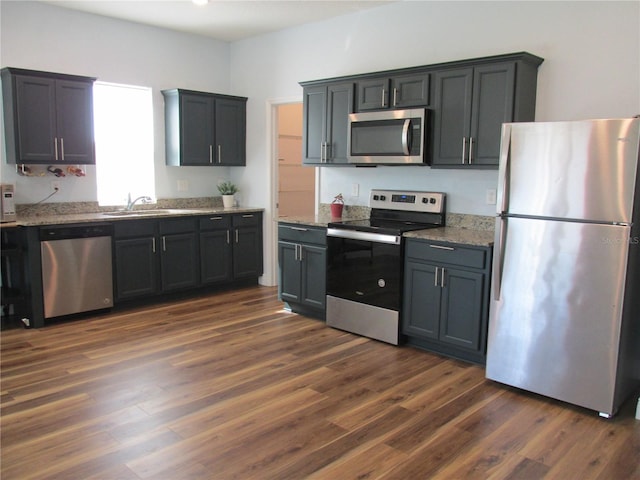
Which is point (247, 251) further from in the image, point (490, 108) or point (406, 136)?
point (490, 108)

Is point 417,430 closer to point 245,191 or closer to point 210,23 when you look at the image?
point 245,191

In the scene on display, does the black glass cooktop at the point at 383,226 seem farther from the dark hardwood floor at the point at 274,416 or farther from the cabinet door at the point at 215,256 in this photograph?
the cabinet door at the point at 215,256

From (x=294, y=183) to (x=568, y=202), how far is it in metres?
4.38

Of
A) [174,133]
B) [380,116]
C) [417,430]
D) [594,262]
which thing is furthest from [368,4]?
[417,430]

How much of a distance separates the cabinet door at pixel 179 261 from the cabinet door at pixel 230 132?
3.43ft

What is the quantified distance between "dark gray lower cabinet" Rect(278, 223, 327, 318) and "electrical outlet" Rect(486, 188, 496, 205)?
136 centimetres

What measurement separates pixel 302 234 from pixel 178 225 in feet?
4.41

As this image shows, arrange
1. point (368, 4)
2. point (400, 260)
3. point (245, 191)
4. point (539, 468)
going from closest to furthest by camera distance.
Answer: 1. point (539, 468)
2. point (400, 260)
3. point (368, 4)
4. point (245, 191)

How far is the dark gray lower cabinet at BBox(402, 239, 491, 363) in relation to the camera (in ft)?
11.5

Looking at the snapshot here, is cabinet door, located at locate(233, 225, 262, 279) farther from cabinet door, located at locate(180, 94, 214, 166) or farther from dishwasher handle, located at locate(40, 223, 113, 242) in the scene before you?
dishwasher handle, located at locate(40, 223, 113, 242)

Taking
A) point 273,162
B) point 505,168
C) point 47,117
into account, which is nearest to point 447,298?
point 505,168

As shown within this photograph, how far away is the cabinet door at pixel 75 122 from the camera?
4555 mm

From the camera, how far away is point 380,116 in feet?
13.9

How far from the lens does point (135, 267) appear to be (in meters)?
4.91
